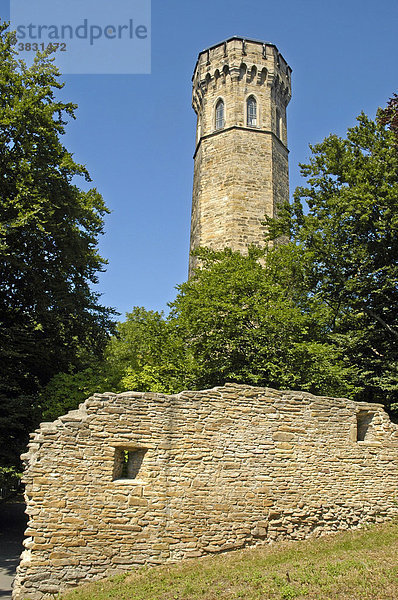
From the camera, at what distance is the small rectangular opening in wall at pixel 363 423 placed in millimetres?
10469

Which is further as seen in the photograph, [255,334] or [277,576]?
[255,334]

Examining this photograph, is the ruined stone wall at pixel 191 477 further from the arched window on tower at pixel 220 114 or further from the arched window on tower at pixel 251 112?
the arched window on tower at pixel 220 114

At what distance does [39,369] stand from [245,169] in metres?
12.3

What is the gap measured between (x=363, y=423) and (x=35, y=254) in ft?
34.8

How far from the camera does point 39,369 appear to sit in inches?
632

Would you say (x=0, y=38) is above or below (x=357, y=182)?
above

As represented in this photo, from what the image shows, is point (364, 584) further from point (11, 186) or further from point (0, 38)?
point (0, 38)

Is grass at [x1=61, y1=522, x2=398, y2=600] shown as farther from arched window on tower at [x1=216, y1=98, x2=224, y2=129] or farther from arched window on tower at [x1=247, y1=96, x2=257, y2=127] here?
arched window on tower at [x1=216, y1=98, x2=224, y2=129]

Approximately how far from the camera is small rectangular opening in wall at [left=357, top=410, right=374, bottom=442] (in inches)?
412

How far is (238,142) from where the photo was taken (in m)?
22.3

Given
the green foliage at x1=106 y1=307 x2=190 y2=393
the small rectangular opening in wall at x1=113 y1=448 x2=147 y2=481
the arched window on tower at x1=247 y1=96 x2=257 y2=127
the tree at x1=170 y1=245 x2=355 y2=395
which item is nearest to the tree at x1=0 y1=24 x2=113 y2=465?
the green foliage at x1=106 y1=307 x2=190 y2=393

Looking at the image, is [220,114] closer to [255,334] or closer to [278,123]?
[278,123]

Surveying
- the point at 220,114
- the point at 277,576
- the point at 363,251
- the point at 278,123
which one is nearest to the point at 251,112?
the point at 220,114

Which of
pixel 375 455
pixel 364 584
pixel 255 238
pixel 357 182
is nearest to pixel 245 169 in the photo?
pixel 255 238
